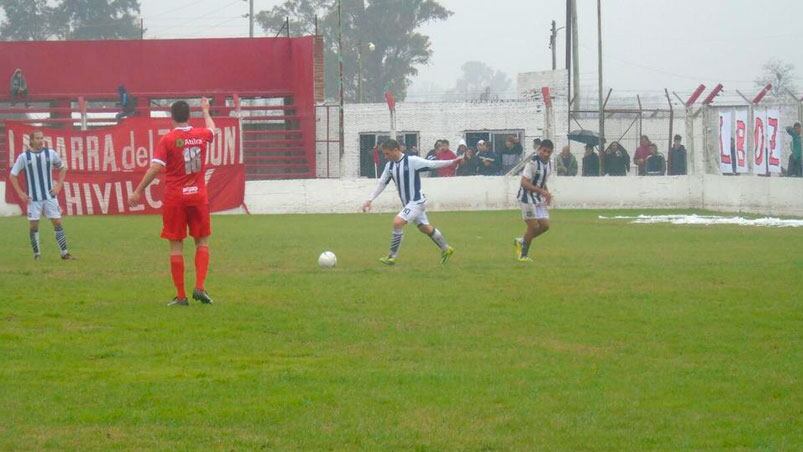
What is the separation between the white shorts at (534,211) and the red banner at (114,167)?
14759mm

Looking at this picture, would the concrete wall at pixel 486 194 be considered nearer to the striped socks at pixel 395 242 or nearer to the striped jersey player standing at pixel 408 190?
the striped jersey player standing at pixel 408 190

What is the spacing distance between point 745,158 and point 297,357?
2318 centimetres

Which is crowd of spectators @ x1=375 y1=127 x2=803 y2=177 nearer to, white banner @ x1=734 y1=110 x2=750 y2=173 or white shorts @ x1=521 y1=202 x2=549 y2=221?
white banner @ x1=734 y1=110 x2=750 y2=173

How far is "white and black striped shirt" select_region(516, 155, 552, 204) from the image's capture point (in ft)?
57.7

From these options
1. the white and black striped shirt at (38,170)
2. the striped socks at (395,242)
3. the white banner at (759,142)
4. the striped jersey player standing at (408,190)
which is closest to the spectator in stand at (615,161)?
the white banner at (759,142)

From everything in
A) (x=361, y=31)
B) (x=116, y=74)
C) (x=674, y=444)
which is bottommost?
(x=674, y=444)

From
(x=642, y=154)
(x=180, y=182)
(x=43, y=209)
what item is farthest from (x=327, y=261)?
(x=642, y=154)

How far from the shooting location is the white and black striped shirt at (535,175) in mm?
17594

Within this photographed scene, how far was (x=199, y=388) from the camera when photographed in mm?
8070

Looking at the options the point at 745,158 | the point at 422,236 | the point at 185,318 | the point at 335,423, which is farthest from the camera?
the point at 745,158

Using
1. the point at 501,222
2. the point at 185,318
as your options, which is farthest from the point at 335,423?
the point at 501,222

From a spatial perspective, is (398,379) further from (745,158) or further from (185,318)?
(745,158)

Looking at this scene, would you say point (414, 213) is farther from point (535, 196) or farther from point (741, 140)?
point (741, 140)

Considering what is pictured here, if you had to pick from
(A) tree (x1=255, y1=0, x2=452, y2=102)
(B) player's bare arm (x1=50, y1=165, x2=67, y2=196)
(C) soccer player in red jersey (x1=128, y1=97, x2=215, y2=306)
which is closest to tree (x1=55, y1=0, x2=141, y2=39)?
(A) tree (x1=255, y1=0, x2=452, y2=102)
